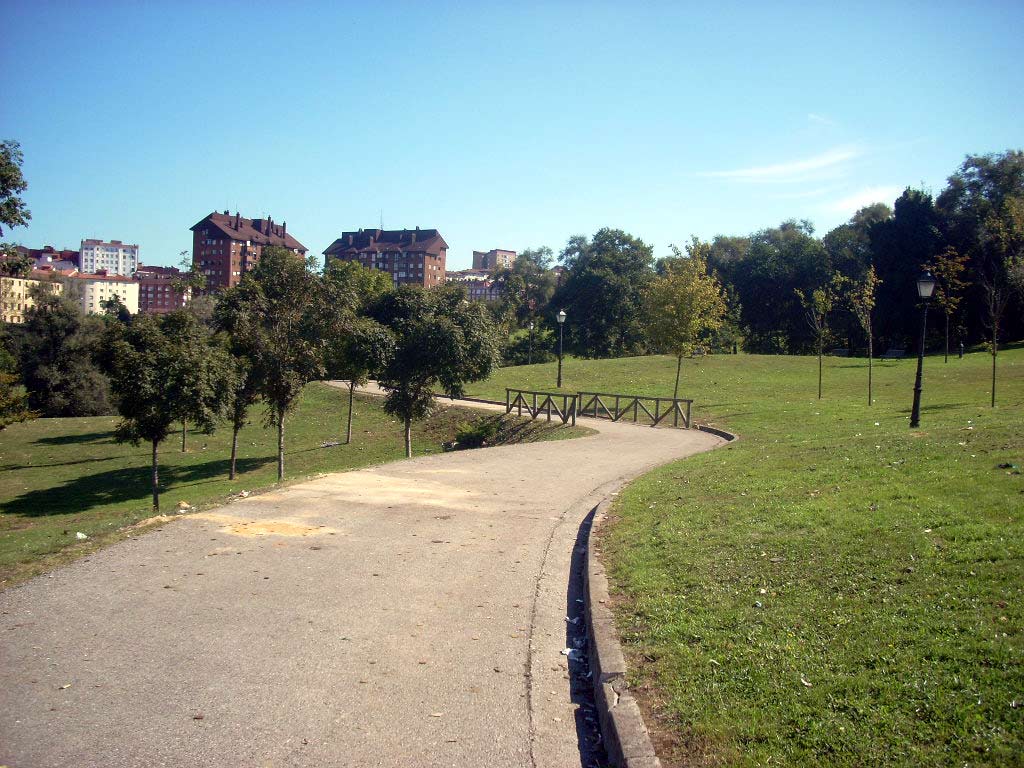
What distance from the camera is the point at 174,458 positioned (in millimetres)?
32781

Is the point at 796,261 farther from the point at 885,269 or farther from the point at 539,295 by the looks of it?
the point at 539,295

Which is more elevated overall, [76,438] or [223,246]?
[223,246]

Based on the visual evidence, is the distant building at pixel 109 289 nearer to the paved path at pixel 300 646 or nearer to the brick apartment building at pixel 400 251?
the brick apartment building at pixel 400 251

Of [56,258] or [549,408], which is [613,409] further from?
[56,258]

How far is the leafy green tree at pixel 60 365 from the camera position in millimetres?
52406

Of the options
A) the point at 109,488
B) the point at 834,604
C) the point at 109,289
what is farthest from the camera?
the point at 109,289

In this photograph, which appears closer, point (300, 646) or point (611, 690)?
point (611, 690)

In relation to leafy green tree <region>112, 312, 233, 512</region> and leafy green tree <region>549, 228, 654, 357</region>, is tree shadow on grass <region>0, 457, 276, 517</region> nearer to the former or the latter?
leafy green tree <region>112, 312, 233, 512</region>

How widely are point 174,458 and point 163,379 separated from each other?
10209 millimetres

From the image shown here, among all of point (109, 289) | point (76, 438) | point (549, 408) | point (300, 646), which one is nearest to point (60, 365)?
point (76, 438)

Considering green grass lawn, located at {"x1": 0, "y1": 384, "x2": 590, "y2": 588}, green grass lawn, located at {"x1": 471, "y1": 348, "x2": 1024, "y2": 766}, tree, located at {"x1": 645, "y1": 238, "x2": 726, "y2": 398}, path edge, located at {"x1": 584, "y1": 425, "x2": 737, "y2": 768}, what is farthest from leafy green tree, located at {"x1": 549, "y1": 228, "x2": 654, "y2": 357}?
path edge, located at {"x1": 584, "y1": 425, "x2": 737, "y2": 768}

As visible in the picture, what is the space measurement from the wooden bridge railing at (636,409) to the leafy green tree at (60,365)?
3990cm

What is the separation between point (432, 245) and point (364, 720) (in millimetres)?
129678

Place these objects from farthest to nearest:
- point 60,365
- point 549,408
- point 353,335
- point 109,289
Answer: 1. point 109,289
2. point 60,365
3. point 549,408
4. point 353,335
